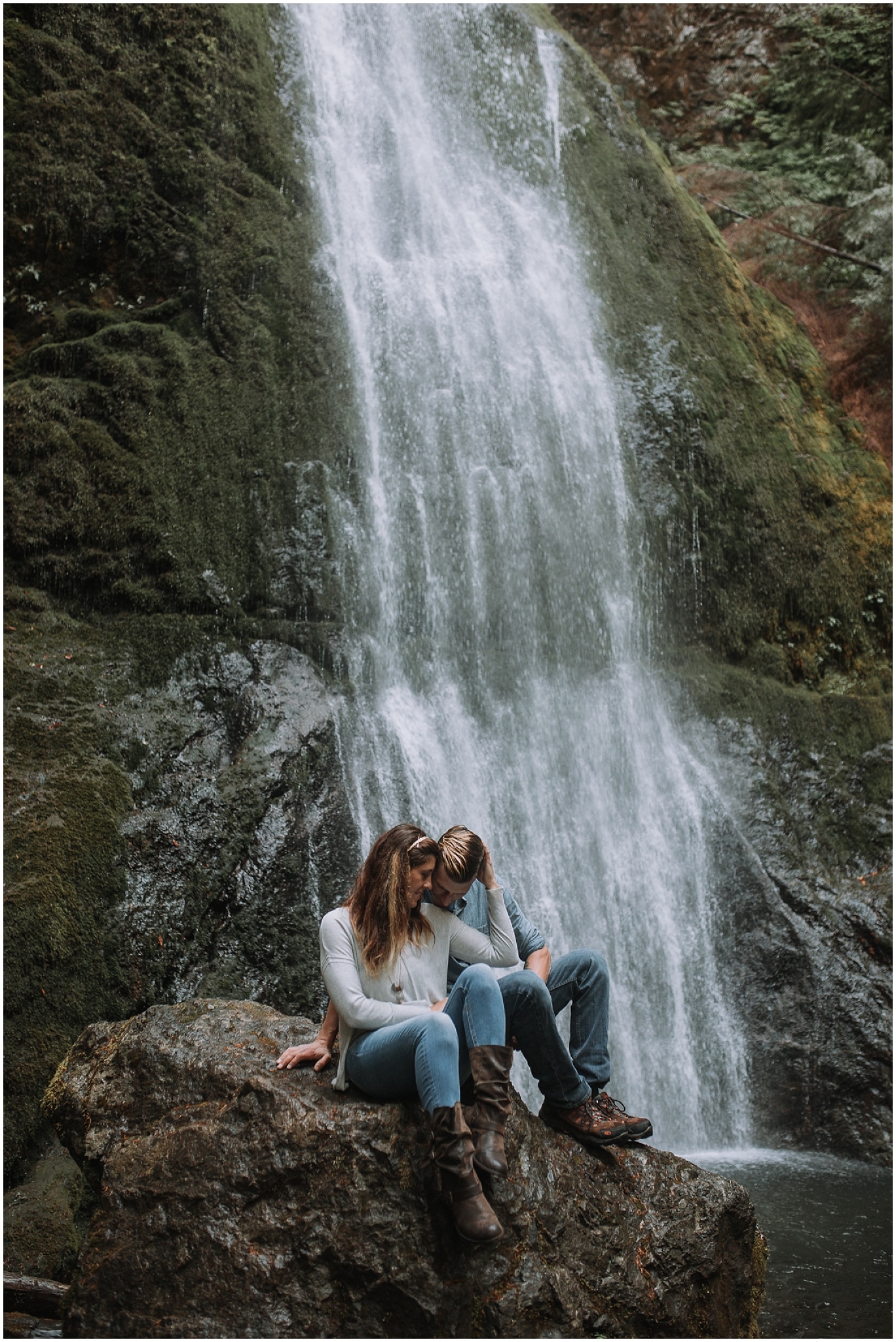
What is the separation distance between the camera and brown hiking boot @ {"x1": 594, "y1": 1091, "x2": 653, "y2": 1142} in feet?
11.2

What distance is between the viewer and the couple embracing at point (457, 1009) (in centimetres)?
287

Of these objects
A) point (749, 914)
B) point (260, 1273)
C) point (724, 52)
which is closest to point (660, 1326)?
point (260, 1273)

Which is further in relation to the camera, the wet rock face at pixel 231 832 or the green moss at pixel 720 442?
the green moss at pixel 720 442

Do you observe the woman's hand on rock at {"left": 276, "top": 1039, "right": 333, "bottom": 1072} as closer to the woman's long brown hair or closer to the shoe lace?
the woman's long brown hair

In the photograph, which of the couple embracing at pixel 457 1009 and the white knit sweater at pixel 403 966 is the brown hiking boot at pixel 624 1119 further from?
the white knit sweater at pixel 403 966

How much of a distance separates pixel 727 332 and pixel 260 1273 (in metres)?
10.2

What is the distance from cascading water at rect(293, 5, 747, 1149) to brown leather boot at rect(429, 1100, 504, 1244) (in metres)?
3.97

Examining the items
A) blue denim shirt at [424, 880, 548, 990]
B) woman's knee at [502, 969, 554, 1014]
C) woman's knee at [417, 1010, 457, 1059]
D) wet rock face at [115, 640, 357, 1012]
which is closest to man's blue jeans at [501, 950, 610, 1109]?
woman's knee at [502, 969, 554, 1014]

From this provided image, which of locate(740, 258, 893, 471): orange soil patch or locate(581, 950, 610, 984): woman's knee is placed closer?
locate(581, 950, 610, 984): woman's knee

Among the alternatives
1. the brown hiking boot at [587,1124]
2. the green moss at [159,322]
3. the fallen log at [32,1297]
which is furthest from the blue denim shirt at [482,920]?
the green moss at [159,322]

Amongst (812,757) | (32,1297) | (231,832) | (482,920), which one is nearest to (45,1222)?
(32,1297)

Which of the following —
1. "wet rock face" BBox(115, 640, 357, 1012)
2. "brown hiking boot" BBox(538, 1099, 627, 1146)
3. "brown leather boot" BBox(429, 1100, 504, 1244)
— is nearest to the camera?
"brown leather boot" BBox(429, 1100, 504, 1244)

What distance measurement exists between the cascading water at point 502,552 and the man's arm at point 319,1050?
3.44m

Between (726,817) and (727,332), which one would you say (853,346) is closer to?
(727,332)
